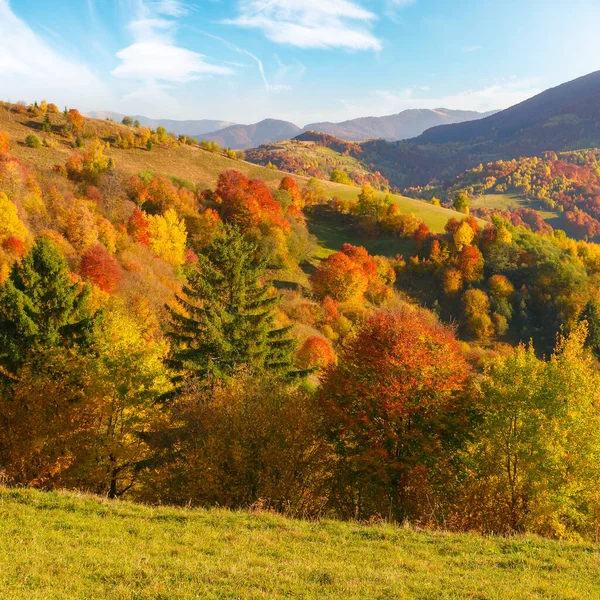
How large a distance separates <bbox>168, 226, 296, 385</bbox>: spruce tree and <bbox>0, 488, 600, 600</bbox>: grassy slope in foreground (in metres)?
13.7

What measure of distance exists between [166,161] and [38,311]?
362ft

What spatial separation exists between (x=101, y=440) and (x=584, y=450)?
25.2 m

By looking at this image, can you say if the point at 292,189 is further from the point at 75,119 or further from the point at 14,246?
the point at 14,246

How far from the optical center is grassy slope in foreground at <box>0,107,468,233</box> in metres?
106

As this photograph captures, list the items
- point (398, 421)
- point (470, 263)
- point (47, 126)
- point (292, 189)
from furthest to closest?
point (292, 189), point (47, 126), point (470, 263), point (398, 421)

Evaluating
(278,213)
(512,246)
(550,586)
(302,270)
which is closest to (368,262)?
(302,270)

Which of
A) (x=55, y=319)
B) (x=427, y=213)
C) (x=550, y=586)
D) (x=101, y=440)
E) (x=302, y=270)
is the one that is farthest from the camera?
(x=427, y=213)

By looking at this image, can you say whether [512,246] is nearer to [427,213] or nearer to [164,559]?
[427,213]

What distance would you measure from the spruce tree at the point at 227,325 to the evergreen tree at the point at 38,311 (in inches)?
254

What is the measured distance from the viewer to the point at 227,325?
29141 mm

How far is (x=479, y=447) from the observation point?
2230 cm

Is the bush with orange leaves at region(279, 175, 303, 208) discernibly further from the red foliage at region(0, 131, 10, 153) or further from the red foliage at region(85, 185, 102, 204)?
the red foliage at region(0, 131, 10, 153)

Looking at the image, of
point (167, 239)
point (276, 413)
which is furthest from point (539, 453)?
point (167, 239)

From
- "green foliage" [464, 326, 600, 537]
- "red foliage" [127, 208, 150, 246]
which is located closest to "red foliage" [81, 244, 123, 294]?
"red foliage" [127, 208, 150, 246]
